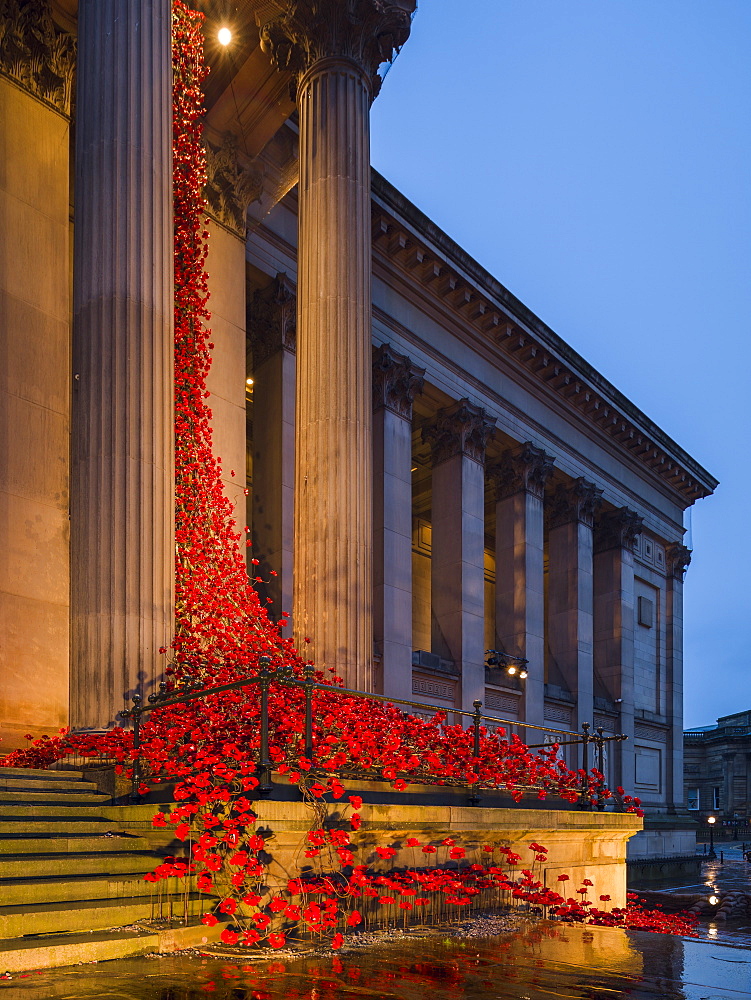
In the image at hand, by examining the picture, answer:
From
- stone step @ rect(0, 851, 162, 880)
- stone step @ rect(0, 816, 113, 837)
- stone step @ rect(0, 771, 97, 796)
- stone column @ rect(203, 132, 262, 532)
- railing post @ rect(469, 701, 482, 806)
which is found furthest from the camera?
stone column @ rect(203, 132, 262, 532)

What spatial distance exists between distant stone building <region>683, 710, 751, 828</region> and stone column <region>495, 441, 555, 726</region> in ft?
242

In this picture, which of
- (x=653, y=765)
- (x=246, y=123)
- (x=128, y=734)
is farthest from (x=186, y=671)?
(x=653, y=765)

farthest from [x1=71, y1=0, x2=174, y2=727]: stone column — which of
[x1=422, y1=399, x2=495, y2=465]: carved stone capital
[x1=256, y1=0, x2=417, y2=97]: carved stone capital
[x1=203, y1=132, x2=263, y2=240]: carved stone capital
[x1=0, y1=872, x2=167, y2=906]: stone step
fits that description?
[x1=422, y1=399, x2=495, y2=465]: carved stone capital

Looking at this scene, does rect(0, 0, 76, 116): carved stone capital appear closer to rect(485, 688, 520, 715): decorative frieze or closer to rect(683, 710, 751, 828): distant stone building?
rect(485, 688, 520, 715): decorative frieze

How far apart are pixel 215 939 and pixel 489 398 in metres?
27.2

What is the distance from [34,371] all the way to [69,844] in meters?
8.93

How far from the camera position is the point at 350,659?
1584 cm

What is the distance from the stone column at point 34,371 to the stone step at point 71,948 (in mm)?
7160

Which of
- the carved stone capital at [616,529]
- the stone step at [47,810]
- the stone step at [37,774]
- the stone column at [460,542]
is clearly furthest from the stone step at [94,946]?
the carved stone capital at [616,529]

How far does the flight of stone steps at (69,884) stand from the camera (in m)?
7.12

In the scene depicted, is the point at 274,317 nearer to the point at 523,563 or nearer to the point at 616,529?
the point at 523,563

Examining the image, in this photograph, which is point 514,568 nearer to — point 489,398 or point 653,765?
point 489,398

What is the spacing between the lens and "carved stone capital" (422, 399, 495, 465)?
31.5 meters

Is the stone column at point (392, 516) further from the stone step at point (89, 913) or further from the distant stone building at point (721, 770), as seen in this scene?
the distant stone building at point (721, 770)
